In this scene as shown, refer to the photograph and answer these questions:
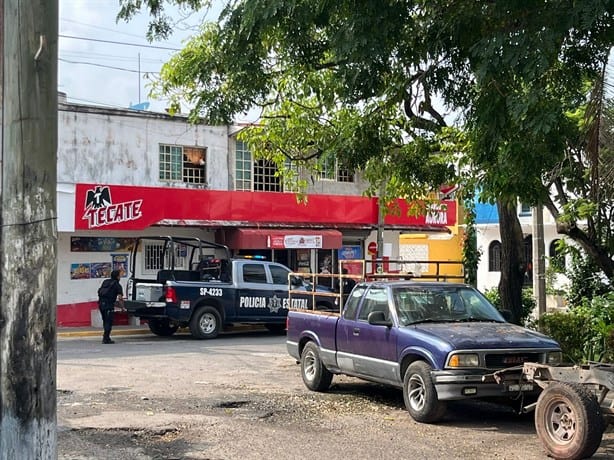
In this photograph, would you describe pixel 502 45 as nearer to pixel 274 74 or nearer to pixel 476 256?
pixel 274 74

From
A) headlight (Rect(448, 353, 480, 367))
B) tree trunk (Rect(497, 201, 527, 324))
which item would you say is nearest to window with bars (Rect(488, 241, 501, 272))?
tree trunk (Rect(497, 201, 527, 324))

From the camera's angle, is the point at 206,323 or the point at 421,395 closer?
the point at 421,395

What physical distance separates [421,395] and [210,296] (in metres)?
11.4

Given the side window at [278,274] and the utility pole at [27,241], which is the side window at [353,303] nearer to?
the utility pole at [27,241]

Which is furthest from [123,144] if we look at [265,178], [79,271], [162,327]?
[162,327]

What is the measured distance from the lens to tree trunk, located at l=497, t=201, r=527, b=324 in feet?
45.3

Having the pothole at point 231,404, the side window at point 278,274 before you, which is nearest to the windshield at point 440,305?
the pothole at point 231,404

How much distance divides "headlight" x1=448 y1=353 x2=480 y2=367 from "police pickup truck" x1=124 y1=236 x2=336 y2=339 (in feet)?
33.4

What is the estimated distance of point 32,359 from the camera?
189 inches

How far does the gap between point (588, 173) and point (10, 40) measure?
757cm

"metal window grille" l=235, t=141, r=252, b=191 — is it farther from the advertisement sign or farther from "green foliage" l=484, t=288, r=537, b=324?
"green foliage" l=484, t=288, r=537, b=324

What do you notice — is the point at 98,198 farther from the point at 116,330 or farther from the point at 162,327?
the point at 162,327

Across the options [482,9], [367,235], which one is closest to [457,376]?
[482,9]

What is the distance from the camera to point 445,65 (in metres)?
9.48
